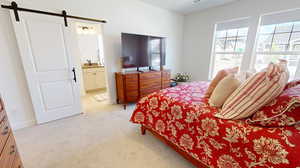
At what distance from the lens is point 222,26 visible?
3.50 m

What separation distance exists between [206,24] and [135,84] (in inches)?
107

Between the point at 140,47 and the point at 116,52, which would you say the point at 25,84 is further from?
the point at 140,47

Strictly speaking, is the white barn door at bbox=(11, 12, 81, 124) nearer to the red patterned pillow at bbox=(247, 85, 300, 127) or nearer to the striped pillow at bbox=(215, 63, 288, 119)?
the striped pillow at bbox=(215, 63, 288, 119)

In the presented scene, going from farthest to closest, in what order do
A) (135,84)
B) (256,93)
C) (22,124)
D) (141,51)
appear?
(141,51), (135,84), (22,124), (256,93)

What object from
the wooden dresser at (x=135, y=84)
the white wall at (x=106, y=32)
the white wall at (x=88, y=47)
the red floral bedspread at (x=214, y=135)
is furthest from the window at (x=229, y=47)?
the white wall at (x=88, y=47)

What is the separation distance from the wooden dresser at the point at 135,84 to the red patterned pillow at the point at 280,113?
2.27 meters

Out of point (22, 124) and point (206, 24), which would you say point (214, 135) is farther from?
point (206, 24)

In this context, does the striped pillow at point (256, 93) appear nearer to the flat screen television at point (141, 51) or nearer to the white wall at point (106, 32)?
the flat screen television at point (141, 51)

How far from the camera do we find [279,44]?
2.75m

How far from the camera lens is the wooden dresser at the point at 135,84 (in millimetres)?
2906

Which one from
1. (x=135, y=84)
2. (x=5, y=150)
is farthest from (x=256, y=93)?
(x=135, y=84)

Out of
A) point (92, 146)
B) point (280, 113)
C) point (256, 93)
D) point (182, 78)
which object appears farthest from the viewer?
point (182, 78)

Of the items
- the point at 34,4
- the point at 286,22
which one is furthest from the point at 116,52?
the point at 286,22

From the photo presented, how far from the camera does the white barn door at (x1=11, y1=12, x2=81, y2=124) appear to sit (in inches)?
81.6
